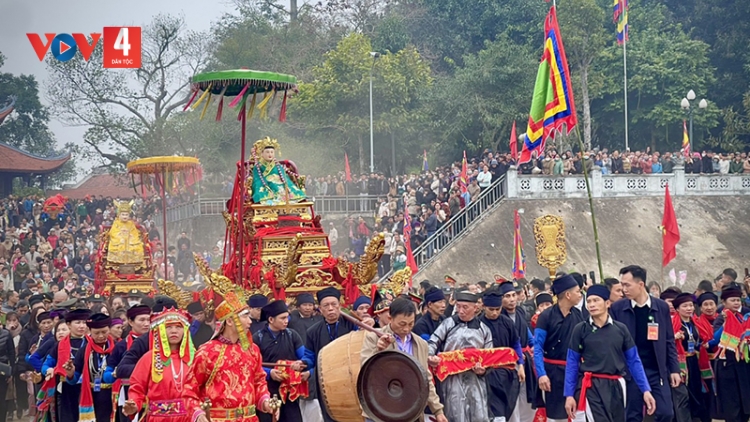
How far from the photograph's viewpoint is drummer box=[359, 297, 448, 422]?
27.2 ft

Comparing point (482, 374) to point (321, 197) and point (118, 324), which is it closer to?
point (118, 324)

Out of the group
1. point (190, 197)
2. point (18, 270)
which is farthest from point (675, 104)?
point (18, 270)

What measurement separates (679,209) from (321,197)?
10.7 meters

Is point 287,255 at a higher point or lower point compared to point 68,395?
higher

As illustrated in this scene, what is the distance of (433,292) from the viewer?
10852mm

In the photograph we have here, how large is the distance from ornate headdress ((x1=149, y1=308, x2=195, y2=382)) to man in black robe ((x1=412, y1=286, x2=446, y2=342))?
2559 mm

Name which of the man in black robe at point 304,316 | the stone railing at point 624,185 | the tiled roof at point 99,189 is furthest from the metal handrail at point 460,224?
the tiled roof at point 99,189

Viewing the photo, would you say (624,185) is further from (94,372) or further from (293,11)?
(94,372)

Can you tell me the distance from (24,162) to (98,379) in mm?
37341

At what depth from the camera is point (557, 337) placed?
34.1 feet

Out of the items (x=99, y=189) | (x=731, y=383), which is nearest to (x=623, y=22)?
(x=731, y=383)

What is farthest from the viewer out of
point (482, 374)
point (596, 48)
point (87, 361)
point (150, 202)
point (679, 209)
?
point (596, 48)

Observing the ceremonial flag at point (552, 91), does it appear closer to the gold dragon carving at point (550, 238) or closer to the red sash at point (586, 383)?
the gold dragon carving at point (550, 238)

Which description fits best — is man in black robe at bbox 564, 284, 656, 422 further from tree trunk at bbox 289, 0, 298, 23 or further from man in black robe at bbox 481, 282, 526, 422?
tree trunk at bbox 289, 0, 298, 23
